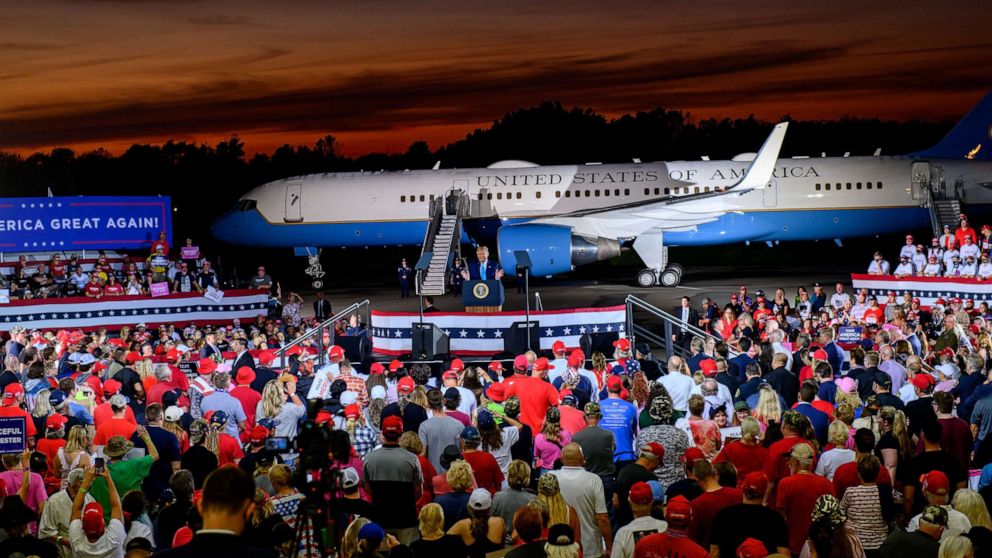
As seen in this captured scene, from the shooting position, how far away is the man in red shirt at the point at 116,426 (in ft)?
31.7

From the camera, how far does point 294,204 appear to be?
32.0m

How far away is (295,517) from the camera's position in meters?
7.18

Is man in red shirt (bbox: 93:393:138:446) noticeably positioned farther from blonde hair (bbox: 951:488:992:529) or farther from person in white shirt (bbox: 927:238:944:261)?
person in white shirt (bbox: 927:238:944:261)

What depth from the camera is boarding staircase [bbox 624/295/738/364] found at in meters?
17.4

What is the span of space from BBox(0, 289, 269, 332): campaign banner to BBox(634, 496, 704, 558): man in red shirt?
19.1 metres

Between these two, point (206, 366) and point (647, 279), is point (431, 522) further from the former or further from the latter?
point (647, 279)

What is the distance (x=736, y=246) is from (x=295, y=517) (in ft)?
139

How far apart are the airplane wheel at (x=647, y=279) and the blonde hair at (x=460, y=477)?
22518mm

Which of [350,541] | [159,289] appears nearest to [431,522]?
[350,541]

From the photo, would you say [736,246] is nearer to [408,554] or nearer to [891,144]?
[891,144]

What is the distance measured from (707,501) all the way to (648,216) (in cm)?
2326

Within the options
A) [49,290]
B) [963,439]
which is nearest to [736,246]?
[49,290]

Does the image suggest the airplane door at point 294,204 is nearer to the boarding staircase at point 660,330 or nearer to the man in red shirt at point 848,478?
the boarding staircase at point 660,330

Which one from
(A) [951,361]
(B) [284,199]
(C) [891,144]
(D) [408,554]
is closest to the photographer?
(D) [408,554]
